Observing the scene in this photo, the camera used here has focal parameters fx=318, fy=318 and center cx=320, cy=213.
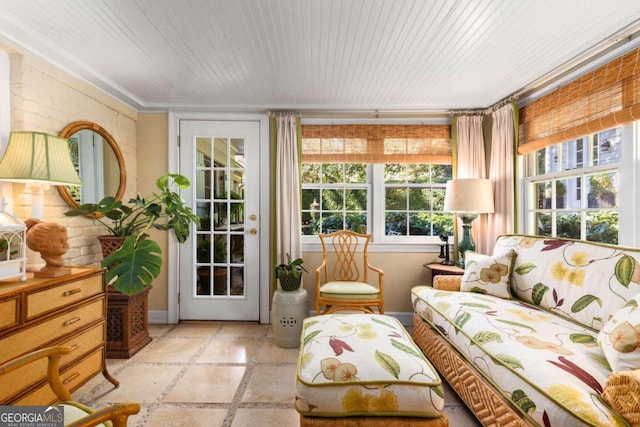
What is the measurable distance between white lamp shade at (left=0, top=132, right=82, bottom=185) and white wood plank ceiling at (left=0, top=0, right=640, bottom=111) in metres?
0.71

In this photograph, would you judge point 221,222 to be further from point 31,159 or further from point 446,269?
point 446,269

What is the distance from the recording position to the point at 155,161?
354 centimetres

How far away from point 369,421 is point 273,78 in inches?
102

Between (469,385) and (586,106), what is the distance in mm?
2208

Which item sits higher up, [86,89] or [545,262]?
[86,89]

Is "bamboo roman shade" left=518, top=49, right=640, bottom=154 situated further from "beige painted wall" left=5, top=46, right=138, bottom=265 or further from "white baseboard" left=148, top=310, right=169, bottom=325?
"white baseboard" left=148, top=310, right=169, bottom=325

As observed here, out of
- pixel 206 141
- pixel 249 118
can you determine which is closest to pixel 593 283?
pixel 249 118

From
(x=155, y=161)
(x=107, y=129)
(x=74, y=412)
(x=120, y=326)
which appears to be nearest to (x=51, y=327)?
(x=74, y=412)

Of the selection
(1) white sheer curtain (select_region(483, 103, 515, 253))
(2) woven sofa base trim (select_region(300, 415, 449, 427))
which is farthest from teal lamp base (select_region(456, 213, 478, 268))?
(2) woven sofa base trim (select_region(300, 415, 449, 427))

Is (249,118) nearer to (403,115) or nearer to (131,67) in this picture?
(131,67)

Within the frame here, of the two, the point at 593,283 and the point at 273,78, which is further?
the point at 273,78

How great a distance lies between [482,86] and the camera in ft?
9.61

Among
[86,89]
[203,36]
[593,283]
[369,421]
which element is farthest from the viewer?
[86,89]

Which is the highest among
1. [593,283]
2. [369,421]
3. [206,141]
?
[206,141]
